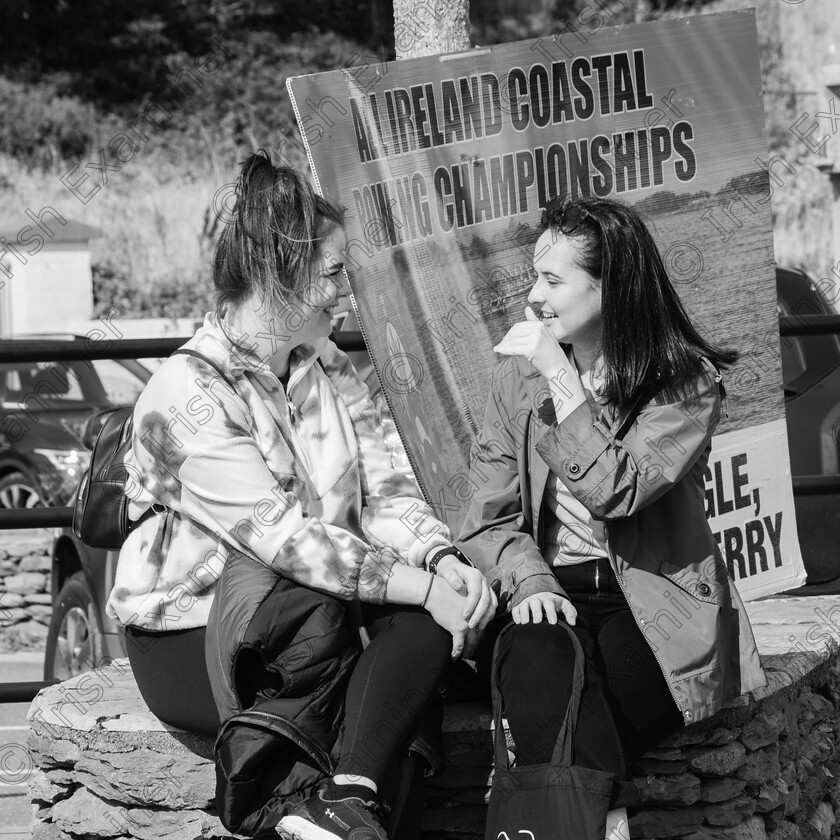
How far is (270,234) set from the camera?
105 inches

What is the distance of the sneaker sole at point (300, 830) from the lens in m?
2.23

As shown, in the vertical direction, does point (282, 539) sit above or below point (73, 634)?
above

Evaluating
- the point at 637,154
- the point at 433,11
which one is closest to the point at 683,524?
the point at 637,154

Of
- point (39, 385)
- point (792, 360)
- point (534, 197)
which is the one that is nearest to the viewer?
point (534, 197)

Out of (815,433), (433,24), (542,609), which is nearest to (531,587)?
(542,609)

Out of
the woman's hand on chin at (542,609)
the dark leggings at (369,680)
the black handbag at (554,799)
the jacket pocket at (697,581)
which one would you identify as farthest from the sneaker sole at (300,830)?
the jacket pocket at (697,581)

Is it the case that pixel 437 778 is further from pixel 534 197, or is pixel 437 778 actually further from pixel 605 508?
pixel 534 197

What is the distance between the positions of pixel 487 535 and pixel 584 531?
22 centimetres

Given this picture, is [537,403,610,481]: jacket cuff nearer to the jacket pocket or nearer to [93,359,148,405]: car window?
the jacket pocket

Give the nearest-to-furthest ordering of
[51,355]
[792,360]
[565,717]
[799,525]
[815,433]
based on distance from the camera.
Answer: [565,717]
[51,355]
[799,525]
[815,433]
[792,360]

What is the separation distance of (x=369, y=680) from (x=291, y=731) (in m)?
0.18

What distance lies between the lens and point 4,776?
13.9 ft

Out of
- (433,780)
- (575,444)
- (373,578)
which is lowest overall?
(433,780)

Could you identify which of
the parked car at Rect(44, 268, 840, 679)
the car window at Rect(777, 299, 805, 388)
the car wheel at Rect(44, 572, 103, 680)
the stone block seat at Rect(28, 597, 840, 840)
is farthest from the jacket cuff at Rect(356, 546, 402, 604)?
the car window at Rect(777, 299, 805, 388)
